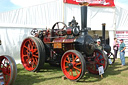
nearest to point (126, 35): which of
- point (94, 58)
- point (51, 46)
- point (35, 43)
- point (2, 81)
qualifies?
point (94, 58)

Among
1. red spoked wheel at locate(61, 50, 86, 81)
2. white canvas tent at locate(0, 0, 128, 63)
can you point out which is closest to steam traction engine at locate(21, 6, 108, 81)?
red spoked wheel at locate(61, 50, 86, 81)

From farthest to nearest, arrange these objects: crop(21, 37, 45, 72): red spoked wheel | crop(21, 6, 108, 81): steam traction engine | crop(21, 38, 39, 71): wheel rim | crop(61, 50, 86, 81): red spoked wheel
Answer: crop(21, 38, 39, 71): wheel rim → crop(21, 37, 45, 72): red spoked wheel → crop(21, 6, 108, 81): steam traction engine → crop(61, 50, 86, 81): red spoked wheel

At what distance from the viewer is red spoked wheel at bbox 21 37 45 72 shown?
184 inches

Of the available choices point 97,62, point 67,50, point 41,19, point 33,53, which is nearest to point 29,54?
point 33,53

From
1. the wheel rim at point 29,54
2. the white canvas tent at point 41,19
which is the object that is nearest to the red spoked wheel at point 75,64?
the wheel rim at point 29,54

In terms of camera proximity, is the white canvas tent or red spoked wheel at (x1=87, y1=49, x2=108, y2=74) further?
the white canvas tent

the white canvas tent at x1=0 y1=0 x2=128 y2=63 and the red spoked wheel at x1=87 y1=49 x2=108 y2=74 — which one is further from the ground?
the white canvas tent at x1=0 y1=0 x2=128 y2=63

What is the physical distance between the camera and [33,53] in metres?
5.07

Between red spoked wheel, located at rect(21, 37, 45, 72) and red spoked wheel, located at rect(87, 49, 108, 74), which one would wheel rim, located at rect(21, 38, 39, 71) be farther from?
red spoked wheel, located at rect(87, 49, 108, 74)

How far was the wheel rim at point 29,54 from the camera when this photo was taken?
196 inches

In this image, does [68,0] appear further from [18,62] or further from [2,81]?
[2,81]

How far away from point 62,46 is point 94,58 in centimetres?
116

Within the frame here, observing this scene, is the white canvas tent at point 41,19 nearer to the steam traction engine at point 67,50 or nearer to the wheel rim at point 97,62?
the steam traction engine at point 67,50

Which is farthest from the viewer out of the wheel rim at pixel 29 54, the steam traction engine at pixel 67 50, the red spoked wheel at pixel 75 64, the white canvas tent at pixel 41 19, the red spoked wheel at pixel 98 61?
the white canvas tent at pixel 41 19
